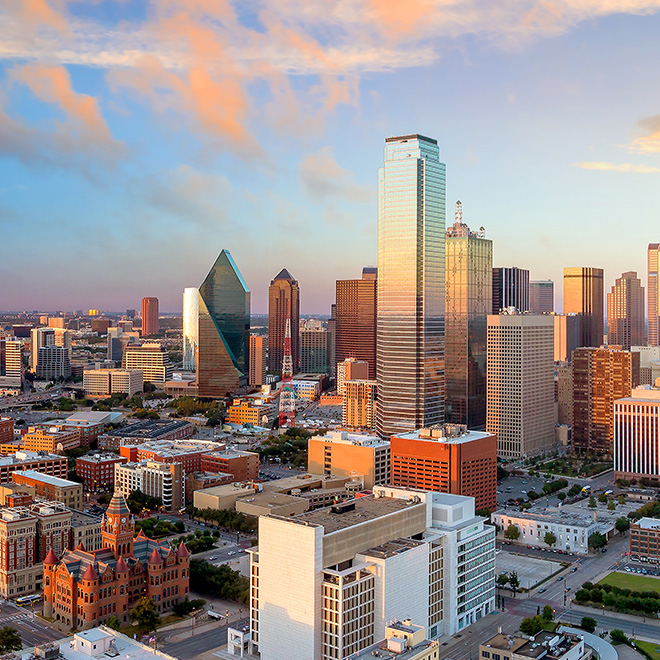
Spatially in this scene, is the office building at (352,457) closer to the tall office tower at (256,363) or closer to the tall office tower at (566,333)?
the tall office tower at (256,363)

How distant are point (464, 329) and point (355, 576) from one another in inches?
2649

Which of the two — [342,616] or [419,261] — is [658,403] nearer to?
[419,261]

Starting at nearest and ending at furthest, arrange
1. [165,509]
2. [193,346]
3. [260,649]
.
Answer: [260,649] < [165,509] < [193,346]

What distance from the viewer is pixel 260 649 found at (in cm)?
3447

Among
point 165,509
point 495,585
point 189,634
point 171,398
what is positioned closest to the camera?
point 189,634

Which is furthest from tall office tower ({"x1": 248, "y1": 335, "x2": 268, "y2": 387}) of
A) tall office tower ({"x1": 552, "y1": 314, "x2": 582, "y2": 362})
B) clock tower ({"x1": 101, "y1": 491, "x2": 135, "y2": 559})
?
clock tower ({"x1": 101, "y1": 491, "x2": 135, "y2": 559})

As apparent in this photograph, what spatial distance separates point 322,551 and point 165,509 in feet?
107

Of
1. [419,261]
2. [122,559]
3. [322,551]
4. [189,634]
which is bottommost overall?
[189,634]

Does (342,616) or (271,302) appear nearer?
(342,616)

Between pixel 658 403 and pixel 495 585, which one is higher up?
pixel 658 403

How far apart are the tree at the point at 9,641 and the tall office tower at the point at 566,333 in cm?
14326

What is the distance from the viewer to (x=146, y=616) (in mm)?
37688

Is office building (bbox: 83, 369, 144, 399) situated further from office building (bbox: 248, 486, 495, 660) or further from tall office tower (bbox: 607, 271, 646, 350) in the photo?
tall office tower (bbox: 607, 271, 646, 350)

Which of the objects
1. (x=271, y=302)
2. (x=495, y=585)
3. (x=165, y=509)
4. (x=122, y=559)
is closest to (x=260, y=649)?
(x=122, y=559)
